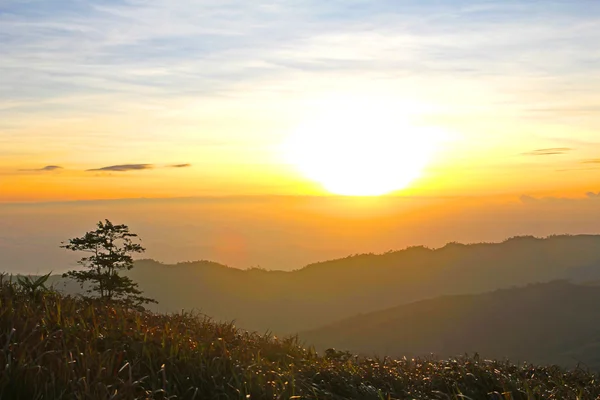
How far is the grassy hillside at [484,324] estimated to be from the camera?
116 m

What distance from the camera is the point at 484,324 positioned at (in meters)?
131

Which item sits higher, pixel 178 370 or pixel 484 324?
pixel 178 370

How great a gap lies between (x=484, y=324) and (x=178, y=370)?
130 metres

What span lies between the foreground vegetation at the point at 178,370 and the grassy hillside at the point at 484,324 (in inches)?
3958

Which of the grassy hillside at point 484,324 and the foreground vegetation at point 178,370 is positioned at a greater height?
the foreground vegetation at point 178,370

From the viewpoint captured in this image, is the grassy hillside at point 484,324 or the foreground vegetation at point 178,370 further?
the grassy hillside at point 484,324

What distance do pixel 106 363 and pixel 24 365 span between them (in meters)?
0.95

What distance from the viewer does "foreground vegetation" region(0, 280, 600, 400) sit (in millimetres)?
7004

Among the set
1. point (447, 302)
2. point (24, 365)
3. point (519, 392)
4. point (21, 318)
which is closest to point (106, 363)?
point (24, 365)

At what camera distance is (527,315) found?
133500 millimetres

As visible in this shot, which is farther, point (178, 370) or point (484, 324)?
point (484, 324)

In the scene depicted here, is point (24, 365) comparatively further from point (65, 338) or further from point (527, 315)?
point (527, 315)

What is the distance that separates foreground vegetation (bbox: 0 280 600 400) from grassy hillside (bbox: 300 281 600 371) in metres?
101

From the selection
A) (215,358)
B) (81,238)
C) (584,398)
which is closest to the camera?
(215,358)
